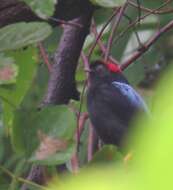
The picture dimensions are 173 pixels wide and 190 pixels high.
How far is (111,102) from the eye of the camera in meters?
2.72

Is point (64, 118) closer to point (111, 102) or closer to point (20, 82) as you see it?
point (20, 82)

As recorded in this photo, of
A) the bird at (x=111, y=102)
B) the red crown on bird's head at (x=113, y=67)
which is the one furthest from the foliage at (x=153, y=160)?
the red crown on bird's head at (x=113, y=67)

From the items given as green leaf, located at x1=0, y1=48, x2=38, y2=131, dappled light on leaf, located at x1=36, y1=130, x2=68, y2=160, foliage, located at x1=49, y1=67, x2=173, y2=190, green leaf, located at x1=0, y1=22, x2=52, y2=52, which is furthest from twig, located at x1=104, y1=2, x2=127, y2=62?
foliage, located at x1=49, y1=67, x2=173, y2=190

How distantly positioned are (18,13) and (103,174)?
4.44 feet

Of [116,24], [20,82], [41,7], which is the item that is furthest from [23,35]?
[116,24]

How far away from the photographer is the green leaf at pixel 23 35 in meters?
1.12

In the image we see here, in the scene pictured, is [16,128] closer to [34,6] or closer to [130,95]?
[34,6]

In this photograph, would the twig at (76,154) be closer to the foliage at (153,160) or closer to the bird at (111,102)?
the bird at (111,102)

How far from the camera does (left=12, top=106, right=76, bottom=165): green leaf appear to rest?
3.59ft

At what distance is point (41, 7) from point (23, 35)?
0.08 m

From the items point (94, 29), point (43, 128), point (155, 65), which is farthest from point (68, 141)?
point (155, 65)

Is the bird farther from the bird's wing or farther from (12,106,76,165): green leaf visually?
(12,106,76,165): green leaf

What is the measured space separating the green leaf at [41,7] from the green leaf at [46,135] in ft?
0.69

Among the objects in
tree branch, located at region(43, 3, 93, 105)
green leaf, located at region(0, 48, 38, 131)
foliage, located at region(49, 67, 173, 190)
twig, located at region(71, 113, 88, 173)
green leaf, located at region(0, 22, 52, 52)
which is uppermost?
foliage, located at region(49, 67, 173, 190)
